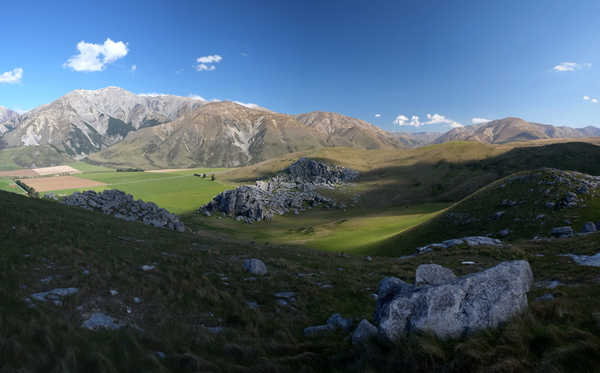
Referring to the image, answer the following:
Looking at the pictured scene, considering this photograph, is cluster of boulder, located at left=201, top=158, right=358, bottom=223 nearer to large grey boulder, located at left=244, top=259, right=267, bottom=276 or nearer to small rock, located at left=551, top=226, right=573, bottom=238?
large grey boulder, located at left=244, top=259, right=267, bottom=276

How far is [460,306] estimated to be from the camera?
6.19 meters

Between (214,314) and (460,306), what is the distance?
26.5ft

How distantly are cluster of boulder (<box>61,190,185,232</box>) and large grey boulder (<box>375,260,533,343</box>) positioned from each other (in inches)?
1404

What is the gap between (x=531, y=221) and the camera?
31438 mm

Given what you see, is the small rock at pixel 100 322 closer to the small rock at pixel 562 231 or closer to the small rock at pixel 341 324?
the small rock at pixel 341 324

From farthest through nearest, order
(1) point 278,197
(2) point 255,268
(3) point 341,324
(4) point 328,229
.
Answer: (1) point 278,197, (4) point 328,229, (2) point 255,268, (3) point 341,324

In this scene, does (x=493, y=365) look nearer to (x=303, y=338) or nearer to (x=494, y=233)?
(x=303, y=338)

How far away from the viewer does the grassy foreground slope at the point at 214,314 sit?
4910mm

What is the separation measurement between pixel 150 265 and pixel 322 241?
134ft

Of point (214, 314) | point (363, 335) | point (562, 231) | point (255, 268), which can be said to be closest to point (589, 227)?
point (562, 231)

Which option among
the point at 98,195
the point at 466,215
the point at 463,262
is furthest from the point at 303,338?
the point at 98,195

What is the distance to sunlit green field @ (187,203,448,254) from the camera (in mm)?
47531

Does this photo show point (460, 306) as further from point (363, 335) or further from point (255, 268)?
point (255, 268)

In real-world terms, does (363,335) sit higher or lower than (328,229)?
higher
